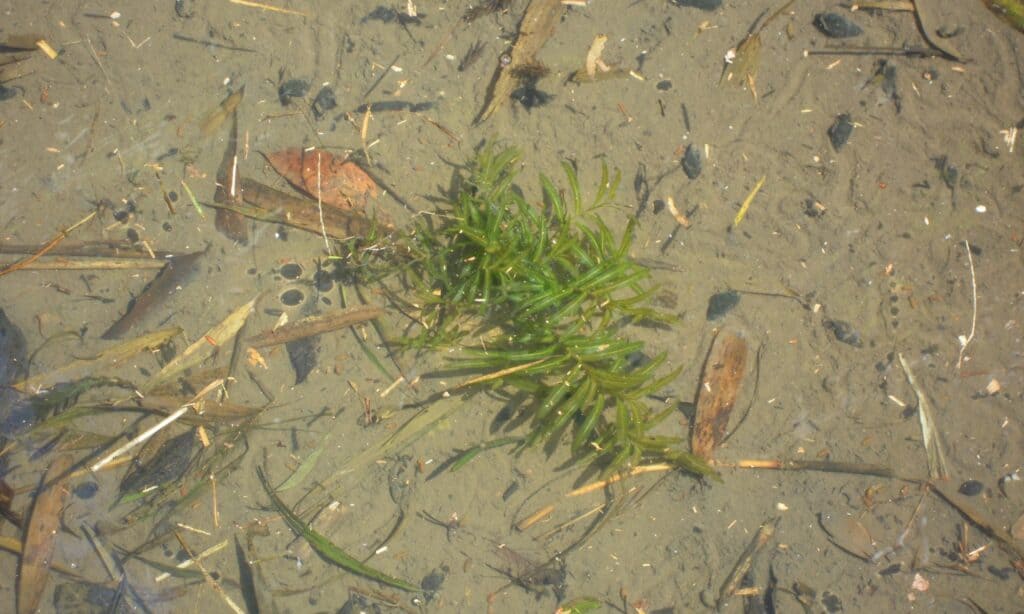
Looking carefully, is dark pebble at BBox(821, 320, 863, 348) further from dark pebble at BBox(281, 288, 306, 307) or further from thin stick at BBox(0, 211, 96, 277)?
thin stick at BBox(0, 211, 96, 277)

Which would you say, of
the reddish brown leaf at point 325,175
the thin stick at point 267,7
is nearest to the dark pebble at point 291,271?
the reddish brown leaf at point 325,175

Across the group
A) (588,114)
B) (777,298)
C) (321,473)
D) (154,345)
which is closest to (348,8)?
(588,114)

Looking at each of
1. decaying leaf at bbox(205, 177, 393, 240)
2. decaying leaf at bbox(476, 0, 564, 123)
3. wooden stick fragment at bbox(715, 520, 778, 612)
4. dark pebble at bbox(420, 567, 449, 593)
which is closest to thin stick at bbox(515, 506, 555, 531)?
dark pebble at bbox(420, 567, 449, 593)

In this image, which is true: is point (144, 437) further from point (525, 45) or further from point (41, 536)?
point (525, 45)

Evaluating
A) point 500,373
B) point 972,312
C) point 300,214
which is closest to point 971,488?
point 972,312

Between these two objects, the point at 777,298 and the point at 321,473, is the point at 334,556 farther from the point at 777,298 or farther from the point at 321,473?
the point at 777,298
